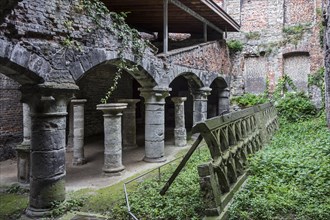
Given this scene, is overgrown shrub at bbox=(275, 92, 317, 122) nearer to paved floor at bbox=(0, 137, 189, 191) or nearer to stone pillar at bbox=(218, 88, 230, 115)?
stone pillar at bbox=(218, 88, 230, 115)

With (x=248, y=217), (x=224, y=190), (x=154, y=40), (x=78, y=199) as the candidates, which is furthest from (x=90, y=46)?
(x=154, y=40)

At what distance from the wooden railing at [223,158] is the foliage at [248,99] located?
950cm

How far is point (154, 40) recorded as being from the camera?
14.6 meters

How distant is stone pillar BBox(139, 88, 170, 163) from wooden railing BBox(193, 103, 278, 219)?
3189mm

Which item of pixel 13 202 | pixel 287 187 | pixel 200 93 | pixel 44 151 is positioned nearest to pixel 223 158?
pixel 287 187

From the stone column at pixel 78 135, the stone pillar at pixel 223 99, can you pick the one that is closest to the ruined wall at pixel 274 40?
the stone pillar at pixel 223 99

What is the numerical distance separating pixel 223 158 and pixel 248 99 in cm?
1182

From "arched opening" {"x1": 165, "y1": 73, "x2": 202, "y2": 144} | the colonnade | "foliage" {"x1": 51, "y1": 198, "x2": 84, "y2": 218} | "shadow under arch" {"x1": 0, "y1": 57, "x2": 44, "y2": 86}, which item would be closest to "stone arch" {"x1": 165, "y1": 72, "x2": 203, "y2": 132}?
"arched opening" {"x1": 165, "y1": 73, "x2": 202, "y2": 144}

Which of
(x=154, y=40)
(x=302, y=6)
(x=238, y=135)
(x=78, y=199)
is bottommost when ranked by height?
(x=78, y=199)

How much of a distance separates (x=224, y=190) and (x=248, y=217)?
671 millimetres

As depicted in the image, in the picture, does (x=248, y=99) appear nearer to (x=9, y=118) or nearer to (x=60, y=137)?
(x=9, y=118)

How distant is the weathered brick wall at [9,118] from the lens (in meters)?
10.2

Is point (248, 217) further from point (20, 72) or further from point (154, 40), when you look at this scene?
point (154, 40)

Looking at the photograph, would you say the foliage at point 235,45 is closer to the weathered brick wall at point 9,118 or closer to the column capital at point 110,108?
the column capital at point 110,108
